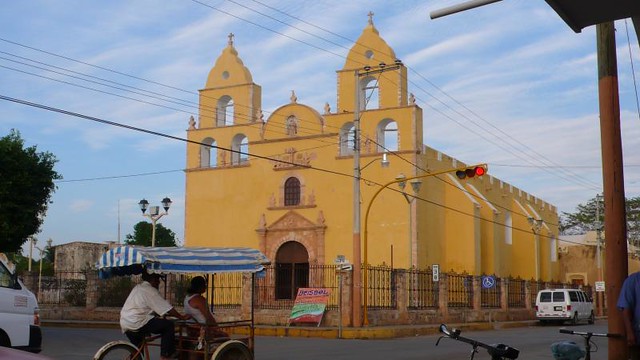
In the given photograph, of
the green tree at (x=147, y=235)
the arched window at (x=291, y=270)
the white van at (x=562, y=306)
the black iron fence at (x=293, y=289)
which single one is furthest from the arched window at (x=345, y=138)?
the green tree at (x=147, y=235)

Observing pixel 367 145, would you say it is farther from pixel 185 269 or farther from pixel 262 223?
pixel 185 269

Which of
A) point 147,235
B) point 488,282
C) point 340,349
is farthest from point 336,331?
point 147,235

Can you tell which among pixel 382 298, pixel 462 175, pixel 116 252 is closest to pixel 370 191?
pixel 382 298

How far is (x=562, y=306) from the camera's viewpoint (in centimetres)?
3372

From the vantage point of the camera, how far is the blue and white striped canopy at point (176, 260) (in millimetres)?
9906

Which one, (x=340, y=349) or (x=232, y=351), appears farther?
(x=340, y=349)

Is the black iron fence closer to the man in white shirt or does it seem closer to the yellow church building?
the yellow church building

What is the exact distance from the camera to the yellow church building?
3659 centimetres

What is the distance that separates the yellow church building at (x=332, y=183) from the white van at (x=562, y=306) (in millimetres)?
4177

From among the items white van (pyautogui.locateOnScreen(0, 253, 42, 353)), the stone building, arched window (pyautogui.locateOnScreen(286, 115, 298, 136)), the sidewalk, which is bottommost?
the sidewalk

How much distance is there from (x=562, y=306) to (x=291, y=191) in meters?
14.4

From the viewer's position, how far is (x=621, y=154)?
8234mm

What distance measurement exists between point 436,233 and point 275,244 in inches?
320

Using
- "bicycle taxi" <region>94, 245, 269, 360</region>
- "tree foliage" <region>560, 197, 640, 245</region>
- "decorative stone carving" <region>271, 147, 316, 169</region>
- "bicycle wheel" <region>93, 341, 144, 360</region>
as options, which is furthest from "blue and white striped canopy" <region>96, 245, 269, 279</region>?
"tree foliage" <region>560, 197, 640, 245</region>
